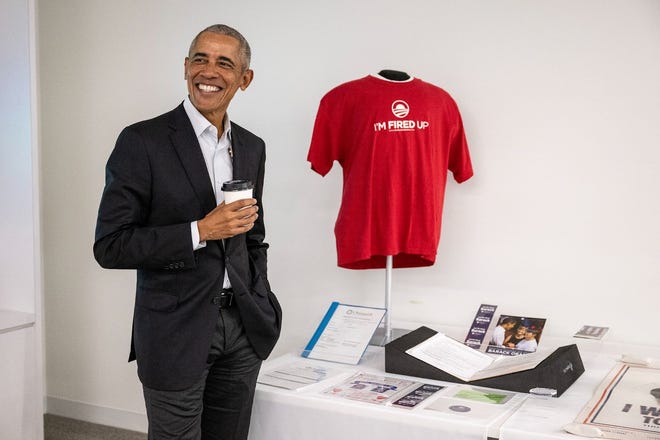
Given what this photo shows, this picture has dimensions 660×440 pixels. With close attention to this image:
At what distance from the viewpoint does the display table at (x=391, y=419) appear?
1.69m

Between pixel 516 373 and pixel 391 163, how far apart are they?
2.70 ft

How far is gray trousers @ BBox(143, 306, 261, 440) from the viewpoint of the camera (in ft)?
5.67

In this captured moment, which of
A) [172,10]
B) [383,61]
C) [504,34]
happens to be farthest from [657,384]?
[172,10]

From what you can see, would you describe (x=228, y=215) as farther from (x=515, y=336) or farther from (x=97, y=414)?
(x=97, y=414)

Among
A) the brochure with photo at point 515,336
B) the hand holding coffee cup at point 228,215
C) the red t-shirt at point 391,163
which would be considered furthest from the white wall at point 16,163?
the brochure with photo at point 515,336

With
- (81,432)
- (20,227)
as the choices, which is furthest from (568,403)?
(81,432)

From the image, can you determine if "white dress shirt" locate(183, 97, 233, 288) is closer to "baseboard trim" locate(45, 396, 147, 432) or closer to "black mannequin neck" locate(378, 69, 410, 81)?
"black mannequin neck" locate(378, 69, 410, 81)

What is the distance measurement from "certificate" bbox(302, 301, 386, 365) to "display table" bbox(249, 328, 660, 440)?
0.21m

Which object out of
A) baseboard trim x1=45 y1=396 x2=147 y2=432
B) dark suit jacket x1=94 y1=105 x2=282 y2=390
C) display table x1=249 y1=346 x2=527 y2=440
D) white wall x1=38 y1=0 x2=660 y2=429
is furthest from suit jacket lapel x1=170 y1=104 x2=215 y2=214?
baseboard trim x1=45 y1=396 x2=147 y2=432

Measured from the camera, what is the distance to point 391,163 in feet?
8.00

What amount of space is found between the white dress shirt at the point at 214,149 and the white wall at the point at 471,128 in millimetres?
1196

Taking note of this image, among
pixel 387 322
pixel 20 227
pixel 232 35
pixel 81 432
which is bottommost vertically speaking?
pixel 81 432

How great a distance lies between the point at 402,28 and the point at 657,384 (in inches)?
64.1

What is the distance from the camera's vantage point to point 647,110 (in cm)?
250
